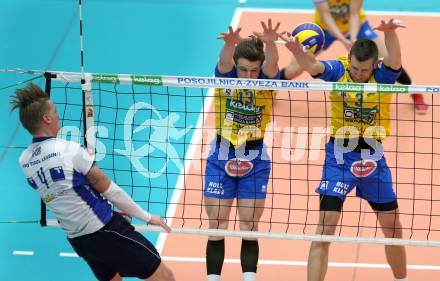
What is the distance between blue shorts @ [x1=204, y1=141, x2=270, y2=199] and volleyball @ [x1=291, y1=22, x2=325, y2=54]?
2847mm

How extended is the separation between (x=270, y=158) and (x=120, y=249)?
3711 mm

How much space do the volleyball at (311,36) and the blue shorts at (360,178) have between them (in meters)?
2.90

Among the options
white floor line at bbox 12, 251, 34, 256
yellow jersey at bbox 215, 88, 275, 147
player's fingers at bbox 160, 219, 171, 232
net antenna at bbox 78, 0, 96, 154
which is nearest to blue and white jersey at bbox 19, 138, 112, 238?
player's fingers at bbox 160, 219, 171, 232

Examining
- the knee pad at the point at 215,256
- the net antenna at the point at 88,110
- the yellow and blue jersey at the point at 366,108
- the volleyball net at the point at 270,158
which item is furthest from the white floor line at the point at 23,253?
the yellow and blue jersey at the point at 366,108

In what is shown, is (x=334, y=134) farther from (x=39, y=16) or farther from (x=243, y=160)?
(x=39, y=16)

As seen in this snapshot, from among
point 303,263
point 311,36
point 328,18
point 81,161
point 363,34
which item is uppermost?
point 328,18

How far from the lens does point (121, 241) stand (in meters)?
6.72

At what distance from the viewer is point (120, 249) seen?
6.73 m

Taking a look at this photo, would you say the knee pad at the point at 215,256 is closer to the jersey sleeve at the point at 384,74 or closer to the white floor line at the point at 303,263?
the white floor line at the point at 303,263

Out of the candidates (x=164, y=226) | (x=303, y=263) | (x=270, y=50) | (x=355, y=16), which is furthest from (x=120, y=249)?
(x=355, y=16)

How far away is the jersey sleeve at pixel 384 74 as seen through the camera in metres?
7.46

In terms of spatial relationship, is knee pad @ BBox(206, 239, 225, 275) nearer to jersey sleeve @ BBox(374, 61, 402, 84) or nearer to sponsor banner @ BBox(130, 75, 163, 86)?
sponsor banner @ BBox(130, 75, 163, 86)

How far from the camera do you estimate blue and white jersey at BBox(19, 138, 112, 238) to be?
253 inches

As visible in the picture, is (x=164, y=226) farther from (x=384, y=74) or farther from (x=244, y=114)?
(x=384, y=74)
